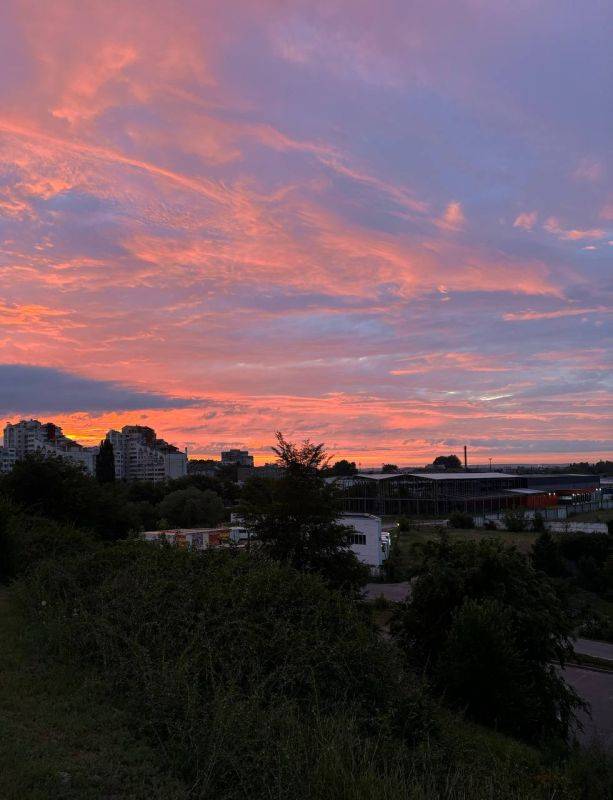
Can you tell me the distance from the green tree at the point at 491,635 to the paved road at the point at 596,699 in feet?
2.83

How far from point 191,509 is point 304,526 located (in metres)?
54.9

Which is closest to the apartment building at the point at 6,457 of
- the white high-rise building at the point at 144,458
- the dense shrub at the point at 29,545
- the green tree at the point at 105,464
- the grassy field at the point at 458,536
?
the white high-rise building at the point at 144,458

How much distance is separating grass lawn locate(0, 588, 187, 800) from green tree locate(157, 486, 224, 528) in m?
64.5

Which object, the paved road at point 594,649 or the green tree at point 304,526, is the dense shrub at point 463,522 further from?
the green tree at point 304,526

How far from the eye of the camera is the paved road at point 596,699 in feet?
53.7

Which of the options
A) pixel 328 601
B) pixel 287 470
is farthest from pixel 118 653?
pixel 287 470

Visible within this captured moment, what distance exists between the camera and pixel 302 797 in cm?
518

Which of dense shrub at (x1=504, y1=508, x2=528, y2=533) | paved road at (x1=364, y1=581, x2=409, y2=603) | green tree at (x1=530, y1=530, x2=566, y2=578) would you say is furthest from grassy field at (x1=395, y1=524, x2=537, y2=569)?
paved road at (x1=364, y1=581, x2=409, y2=603)

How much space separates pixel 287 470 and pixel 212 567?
8.94 meters

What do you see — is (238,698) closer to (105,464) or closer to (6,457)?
(105,464)

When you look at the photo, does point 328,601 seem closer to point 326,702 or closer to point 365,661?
point 365,661

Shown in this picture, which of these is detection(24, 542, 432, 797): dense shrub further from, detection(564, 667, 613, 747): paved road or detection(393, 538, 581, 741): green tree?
detection(564, 667, 613, 747): paved road

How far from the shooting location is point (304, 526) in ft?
65.0

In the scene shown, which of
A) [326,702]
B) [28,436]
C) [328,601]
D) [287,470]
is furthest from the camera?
[28,436]
